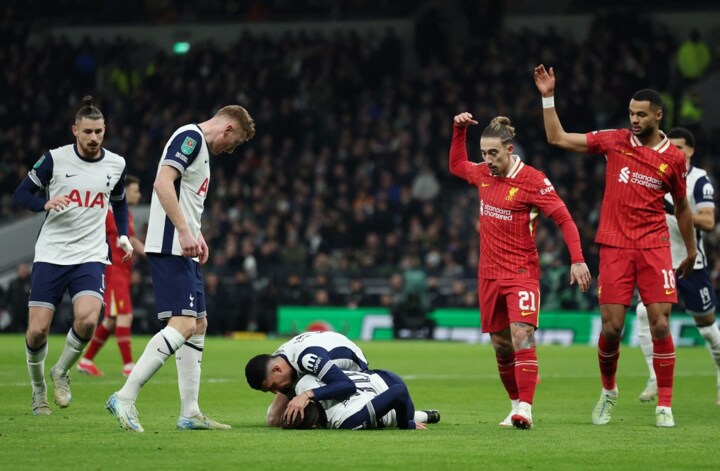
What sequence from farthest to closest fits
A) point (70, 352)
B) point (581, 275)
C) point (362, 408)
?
point (70, 352)
point (581, 275)
point (362, 408)

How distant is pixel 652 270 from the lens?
34.9ft

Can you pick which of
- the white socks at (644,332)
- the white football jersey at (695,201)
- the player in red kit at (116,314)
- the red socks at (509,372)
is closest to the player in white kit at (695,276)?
the white football jersey at (695,201)

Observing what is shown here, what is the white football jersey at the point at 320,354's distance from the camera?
958 cm

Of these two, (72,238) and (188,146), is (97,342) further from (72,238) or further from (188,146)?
(188,146)

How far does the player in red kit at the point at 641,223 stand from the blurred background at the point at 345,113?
16.9 meters

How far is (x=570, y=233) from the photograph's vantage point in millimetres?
10297

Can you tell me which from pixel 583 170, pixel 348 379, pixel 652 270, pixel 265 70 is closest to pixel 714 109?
pixel 583 170

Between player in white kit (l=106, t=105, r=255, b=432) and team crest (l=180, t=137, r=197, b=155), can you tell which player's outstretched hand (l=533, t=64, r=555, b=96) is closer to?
player in white kit (l=106, t=105, r=255, b=432)

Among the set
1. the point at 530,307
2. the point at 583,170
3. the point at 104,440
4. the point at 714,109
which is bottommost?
the point at 104,440

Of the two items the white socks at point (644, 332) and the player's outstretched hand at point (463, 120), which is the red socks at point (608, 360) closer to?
the player's outstretched hand at point (463, 120)

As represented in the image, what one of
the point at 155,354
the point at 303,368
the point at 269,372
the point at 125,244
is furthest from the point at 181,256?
the point at 125,244

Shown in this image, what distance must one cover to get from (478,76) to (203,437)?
2597 cm

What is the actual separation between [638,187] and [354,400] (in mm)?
3087

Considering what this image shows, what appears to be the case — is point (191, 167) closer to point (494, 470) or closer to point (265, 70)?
point (494, 470)
